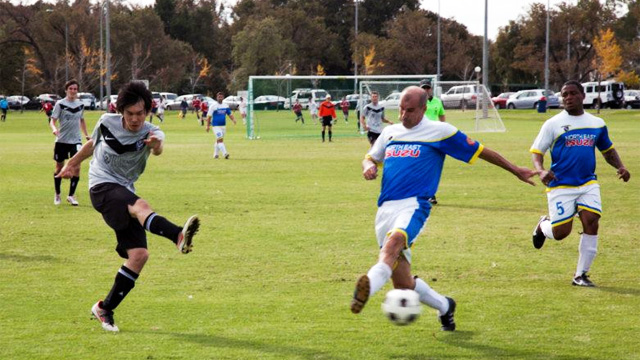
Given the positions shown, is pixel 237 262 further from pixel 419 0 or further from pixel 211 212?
pixel 419 0

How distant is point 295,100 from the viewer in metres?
46.3

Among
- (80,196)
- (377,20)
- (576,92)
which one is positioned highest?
(377,20)

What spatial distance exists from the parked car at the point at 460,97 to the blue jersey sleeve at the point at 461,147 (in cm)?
3955

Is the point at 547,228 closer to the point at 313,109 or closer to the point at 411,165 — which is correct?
the point at 411,165

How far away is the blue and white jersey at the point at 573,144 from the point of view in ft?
30.0

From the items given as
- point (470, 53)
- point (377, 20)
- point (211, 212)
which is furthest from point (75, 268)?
point (377, 20)

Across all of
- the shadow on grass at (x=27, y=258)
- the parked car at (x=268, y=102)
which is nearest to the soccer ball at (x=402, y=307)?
the shadow on grass at (x=27, y=258)

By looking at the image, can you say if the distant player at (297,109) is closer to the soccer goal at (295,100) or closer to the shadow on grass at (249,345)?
the soccer goal at (295,100)

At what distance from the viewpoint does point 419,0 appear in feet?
358

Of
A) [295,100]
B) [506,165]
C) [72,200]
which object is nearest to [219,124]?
[72,200]

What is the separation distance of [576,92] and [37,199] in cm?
1138

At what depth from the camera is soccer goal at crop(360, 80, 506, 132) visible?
43.5 m

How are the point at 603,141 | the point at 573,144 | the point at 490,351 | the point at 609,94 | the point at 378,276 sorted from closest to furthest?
the point at 378,276, the point at 490,351, the point at 573,144, the point at 603,141, the point at 609,94

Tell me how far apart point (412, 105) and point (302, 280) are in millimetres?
3168
